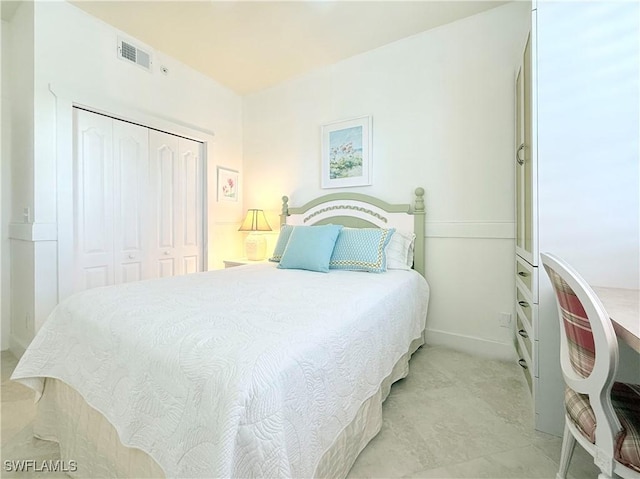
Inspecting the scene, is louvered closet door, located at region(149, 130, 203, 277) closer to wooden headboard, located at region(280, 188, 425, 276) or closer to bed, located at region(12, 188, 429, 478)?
wooden headboard, located at region(280, 188, 425, 276)

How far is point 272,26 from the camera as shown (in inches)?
97.6

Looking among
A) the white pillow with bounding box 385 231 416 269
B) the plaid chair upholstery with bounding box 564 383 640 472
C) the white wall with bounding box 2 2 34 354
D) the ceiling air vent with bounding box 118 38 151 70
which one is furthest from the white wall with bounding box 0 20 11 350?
the plaid chair upholstery with bounding box 564 383 640 472

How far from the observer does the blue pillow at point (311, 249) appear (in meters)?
2.23

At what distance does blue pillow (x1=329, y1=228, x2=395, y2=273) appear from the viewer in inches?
87.7

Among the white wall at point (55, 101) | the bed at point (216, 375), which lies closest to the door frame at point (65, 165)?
the white wall at point (55, 101)

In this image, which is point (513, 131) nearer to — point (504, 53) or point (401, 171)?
point (504, 53)

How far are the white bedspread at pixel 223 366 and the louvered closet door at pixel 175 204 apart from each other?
148cm

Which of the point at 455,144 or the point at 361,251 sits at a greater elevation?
the point at 455,144

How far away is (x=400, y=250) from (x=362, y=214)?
0.56 metres

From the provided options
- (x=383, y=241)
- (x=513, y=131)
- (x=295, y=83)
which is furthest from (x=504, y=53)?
(x=295, y=83)

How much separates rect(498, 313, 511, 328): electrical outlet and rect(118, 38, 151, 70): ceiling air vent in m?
3.79

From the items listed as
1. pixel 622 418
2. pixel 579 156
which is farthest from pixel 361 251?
pixel 622 418

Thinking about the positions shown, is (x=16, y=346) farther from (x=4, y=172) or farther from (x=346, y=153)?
(x=346, y=153)

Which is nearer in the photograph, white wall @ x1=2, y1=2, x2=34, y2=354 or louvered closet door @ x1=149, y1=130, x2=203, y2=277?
white wall @ x1=2, y1=2, x2=34, y2=354
